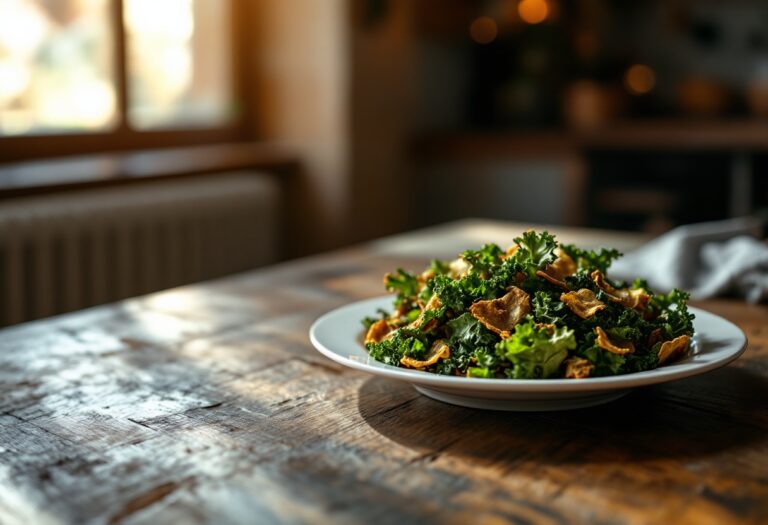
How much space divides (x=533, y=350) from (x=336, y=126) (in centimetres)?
266

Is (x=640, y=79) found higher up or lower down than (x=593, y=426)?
higher up

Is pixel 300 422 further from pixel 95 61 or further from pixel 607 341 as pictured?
pixel 95 61

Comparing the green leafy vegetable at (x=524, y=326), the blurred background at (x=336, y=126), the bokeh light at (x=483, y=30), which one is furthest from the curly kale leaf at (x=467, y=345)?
the bokeh light at (x=483, y=30)

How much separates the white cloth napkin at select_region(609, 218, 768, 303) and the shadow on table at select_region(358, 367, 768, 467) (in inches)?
18.6

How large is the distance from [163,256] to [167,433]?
78.9 inches

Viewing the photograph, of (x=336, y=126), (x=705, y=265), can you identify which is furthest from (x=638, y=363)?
(x=336, y=126)

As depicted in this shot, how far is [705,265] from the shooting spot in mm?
1561

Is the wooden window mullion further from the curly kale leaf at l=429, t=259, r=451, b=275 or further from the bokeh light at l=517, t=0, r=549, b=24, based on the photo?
the curly kale leaf at l=429, t=259, r=451, b=275

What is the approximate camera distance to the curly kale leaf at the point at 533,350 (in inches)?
33.1

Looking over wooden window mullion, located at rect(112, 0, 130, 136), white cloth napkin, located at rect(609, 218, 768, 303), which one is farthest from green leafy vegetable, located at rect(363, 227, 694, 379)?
wooden window mullion, located at rect(112, 0, 130, 136)

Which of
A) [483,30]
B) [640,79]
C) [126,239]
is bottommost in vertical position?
[126,239]

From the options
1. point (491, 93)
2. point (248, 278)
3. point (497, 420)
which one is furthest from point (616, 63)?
point (497, 420)

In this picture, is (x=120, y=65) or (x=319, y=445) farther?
Answer: (x=120, y=65)

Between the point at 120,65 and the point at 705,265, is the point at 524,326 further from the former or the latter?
the point at 120,65
